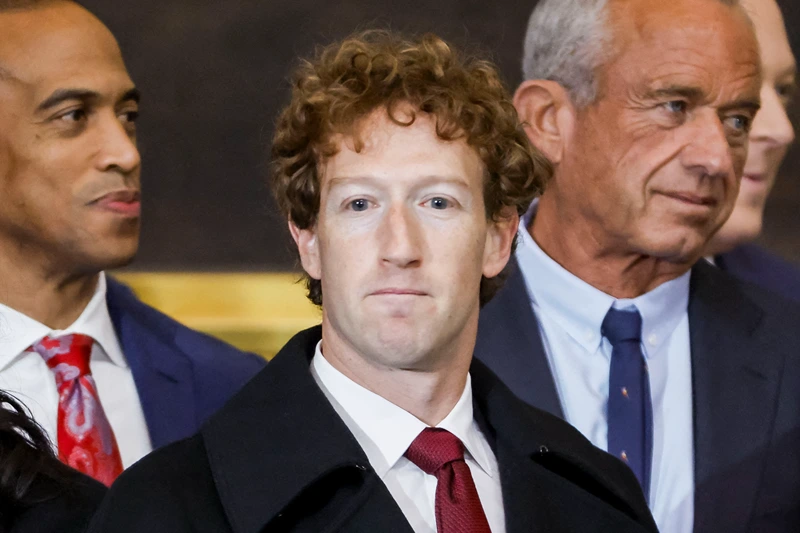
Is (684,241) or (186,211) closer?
(684,241)

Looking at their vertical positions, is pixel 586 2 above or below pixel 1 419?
above

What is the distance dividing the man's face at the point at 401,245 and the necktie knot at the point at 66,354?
0.60 metres

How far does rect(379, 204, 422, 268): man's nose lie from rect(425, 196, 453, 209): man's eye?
0.13ft

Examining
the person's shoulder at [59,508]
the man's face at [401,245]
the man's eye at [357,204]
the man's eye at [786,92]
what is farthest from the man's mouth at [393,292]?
the man's eye at [786,92]

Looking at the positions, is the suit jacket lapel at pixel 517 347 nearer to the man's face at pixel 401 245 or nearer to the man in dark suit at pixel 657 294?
the man in dark suit at pixel 657 294

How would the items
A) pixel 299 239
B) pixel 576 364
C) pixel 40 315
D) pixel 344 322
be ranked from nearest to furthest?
pixel 344 322
pixel 299 239
pixel 40 315
pixel 576 364

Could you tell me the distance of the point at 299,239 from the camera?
2.12 meters

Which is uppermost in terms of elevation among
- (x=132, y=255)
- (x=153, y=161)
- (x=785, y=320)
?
(x=153, y=161)

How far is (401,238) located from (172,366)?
30.3 inches

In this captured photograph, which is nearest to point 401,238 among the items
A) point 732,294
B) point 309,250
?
point 309,250

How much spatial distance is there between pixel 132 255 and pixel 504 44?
89 cm

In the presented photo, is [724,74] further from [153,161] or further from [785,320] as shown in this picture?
[153,161]

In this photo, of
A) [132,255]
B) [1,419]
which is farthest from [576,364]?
[1,419]

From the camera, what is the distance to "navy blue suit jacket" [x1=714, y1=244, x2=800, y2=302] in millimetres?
2824
